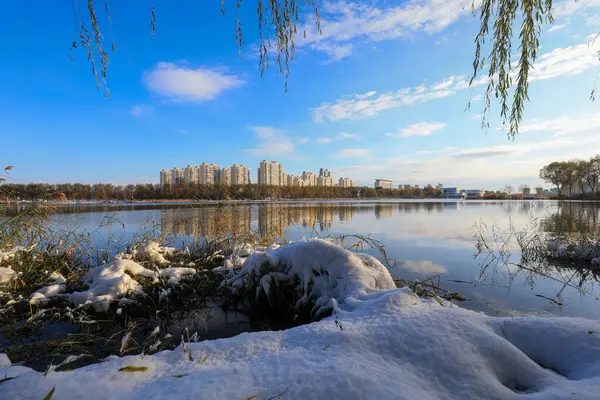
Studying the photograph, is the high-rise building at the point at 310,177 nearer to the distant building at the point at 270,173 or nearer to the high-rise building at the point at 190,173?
the distant building at the point at 270,173

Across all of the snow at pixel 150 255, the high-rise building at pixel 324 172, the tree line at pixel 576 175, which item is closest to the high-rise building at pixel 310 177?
the high-rise building at pixel 324 172

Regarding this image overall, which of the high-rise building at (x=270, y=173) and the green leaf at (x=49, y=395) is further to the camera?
the high-rise building at (x=270, y=173)

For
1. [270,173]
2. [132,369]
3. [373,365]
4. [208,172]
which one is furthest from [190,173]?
[373,365]

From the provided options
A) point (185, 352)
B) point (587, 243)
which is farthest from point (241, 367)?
point (587, 243)

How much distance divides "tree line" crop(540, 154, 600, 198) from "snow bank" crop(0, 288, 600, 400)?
61085mm

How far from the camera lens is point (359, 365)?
1319 millimetres

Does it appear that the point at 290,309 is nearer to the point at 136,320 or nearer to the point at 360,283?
the point at 360,283

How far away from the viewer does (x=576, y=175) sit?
4500 cm

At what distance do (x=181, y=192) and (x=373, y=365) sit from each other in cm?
4447

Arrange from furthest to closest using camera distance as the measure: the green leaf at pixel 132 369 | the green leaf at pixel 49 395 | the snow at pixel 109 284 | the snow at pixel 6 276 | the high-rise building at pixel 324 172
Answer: the high-rise building at pixel 324 172 → the snow at pixel 6 276 → the snow at pixel 109 284 → the green leaf at pixel 132 369 → the green leaf at pixel 49 395

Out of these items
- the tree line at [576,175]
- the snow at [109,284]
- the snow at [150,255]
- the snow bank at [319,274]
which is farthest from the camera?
the tree line at [576,175]

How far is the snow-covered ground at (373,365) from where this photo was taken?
1.17m

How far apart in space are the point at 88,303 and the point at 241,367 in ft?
9.00

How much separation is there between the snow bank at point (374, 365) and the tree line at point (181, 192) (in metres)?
5.68
